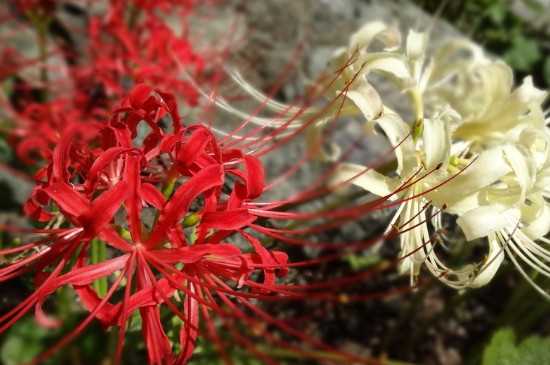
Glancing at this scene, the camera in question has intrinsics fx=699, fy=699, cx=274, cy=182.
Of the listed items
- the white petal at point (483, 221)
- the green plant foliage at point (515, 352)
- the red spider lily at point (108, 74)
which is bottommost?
the green plant foliage at point (515, 352)

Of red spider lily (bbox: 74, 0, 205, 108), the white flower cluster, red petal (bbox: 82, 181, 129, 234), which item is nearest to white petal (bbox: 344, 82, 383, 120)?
the white flower cluster

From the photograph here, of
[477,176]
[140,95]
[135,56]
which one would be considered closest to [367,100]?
[477,176]

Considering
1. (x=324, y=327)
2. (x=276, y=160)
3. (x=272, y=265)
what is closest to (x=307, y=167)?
(x=276, y=160)

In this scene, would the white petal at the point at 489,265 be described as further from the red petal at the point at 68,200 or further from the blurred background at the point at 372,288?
the red petal at the point at 68,200

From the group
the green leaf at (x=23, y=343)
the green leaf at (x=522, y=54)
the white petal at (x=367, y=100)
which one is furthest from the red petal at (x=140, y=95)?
the green leaf at (x=522, y=54)

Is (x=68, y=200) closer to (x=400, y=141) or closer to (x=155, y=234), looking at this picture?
(x=155, y=234)

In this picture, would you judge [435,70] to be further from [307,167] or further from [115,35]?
[115,35]
